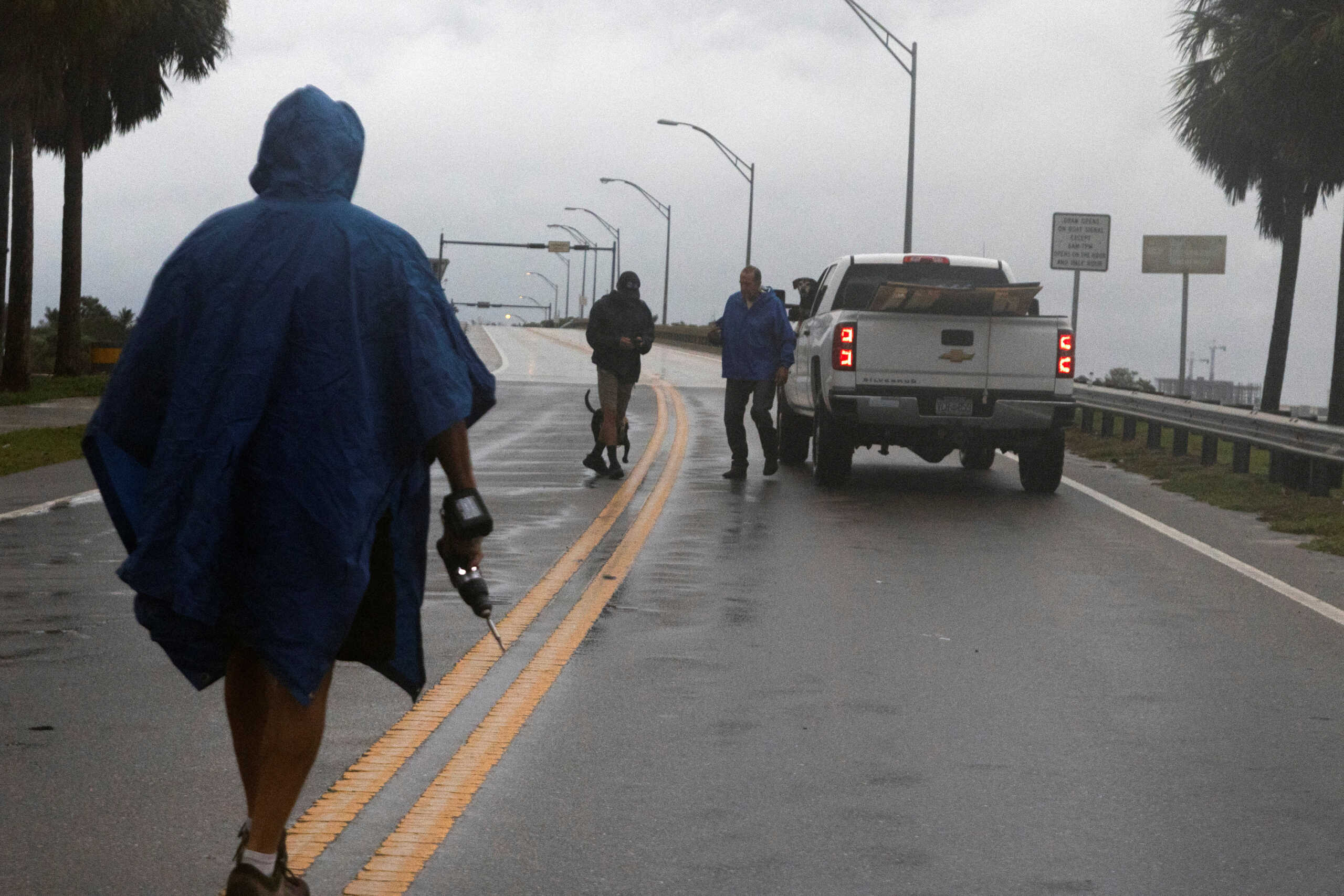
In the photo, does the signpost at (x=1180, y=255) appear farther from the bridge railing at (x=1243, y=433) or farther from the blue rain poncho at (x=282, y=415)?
the blue rain poncho at (x=282, y=415)

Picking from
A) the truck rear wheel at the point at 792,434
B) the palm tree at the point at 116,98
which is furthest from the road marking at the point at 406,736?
the palm tree at the point at 116,98

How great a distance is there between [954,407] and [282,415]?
1184 cm

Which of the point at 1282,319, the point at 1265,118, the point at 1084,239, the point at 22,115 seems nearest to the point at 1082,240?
the point at 1084,239

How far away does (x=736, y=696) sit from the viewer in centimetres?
730

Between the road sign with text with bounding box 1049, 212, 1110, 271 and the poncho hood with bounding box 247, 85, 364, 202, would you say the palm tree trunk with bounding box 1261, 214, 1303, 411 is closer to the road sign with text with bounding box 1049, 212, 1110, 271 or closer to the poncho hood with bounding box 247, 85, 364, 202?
Result: the road sign with text with bounding box 1049, 212, 1110, 271

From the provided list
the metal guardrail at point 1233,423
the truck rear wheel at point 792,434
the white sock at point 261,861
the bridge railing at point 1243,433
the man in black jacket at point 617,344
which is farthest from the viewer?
the truck rear wheel at point 792,434

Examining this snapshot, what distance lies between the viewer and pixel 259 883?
4.12 meters

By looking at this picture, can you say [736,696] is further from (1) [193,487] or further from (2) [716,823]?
(1) [193,487]

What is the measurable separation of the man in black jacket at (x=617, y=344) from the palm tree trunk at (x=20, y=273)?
Result: 1606cm

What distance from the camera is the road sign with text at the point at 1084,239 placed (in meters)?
30.2

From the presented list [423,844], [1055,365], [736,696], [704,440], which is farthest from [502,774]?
[704,440]

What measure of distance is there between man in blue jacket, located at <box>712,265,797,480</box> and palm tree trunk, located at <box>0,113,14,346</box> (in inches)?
689

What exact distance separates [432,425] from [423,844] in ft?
5.09

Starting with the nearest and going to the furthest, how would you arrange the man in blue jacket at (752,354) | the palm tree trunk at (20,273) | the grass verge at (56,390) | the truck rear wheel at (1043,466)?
the truck rear wheel at (1043,466), the man in blue jacket at (752,354), the grass verge at (56,390), the palm tree trunk at (20,273)
